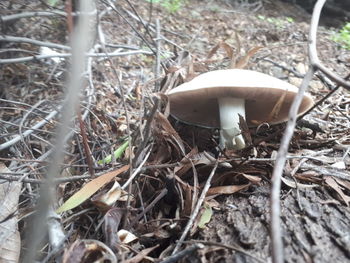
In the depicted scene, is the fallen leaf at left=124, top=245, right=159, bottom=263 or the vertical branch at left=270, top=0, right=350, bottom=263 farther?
the fallen leaf at left=124, top=245, right=159, bottom=263

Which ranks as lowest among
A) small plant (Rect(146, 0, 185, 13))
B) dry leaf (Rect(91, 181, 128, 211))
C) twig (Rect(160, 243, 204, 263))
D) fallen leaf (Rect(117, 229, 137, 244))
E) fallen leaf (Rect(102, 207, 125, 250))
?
fallen leaf (Rect(117, 229, 137, 244))

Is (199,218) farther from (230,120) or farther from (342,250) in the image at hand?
(230,120)

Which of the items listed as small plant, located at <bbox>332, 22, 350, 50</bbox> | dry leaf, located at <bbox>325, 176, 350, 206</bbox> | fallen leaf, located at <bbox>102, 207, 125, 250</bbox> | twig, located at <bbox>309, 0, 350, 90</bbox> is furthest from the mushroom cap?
small plant, located at <bbox>332, 22, 350, 50</bbox>

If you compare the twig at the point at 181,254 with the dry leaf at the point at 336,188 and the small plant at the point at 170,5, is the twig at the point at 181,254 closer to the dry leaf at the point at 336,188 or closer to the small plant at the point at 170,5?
the dry leaf at the point at 336,188

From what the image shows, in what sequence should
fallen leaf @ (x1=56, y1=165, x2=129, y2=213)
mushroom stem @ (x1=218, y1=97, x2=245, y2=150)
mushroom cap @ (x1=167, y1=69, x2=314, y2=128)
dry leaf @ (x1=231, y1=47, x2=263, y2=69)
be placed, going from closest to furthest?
1. fallen leaf @ (x1=56, y1=165, x2=129, y2=213)
2. mushroom cap @ (x1=167, y1=69, x2=314, y2=128)
3. mushroom stem @ (x1=218, y1=97, x2=245, y2=150)
4. dry leaf @ (x1=231, y1=47, x2=263, y2=69)

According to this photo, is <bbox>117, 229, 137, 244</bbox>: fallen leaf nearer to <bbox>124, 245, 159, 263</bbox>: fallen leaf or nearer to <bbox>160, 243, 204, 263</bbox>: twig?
<bbox>124, 245, 159, 263</bbox>: fallen leaf

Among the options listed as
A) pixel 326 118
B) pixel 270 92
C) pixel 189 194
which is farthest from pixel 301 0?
pixel 189 194

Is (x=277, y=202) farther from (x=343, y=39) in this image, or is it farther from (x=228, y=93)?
(x=343, y=39)

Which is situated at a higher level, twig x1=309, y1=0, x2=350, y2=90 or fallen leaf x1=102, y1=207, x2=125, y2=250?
twig x1=309, y1=0, x2=350, y2=90
